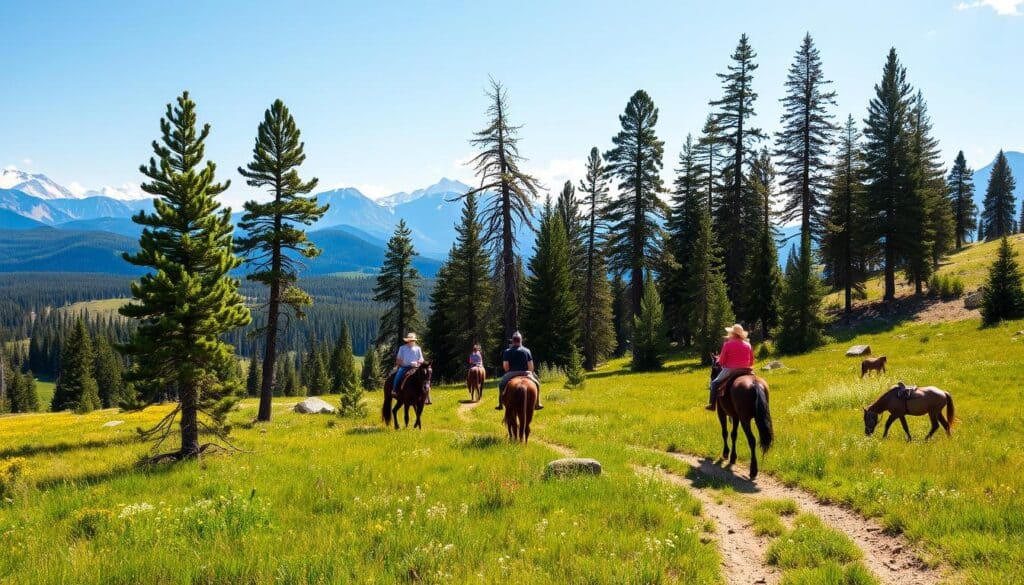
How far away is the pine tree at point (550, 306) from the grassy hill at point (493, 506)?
86.1 feet

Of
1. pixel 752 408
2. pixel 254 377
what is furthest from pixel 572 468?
pixel 254 377

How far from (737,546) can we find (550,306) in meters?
36.0

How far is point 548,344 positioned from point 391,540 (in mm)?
36838

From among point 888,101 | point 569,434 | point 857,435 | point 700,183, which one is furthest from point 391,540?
point 888,101

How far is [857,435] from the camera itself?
12.4 meters

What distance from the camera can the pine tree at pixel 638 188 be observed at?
39938mm

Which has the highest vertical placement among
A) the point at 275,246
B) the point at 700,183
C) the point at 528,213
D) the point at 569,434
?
the point at 700,183

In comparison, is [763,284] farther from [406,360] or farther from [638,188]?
[406,360]

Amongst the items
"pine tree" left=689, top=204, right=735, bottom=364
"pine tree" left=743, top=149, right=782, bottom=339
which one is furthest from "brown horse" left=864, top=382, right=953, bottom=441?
"pine tree" left=743, top=149, right=782, bottom=339

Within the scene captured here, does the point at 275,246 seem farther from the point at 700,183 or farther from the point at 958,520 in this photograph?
the point at 700,183

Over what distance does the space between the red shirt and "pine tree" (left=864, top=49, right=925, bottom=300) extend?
1488 inches

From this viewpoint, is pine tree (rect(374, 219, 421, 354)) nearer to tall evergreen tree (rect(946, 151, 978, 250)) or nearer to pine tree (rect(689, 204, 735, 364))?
pine tree (rect(689, 204, 735, 364))

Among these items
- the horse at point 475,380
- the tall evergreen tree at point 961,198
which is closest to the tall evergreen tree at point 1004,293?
the horse at point 475,380

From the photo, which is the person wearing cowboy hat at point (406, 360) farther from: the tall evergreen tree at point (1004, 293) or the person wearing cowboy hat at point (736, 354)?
the tall evergreen tree at point (1004, 293)
